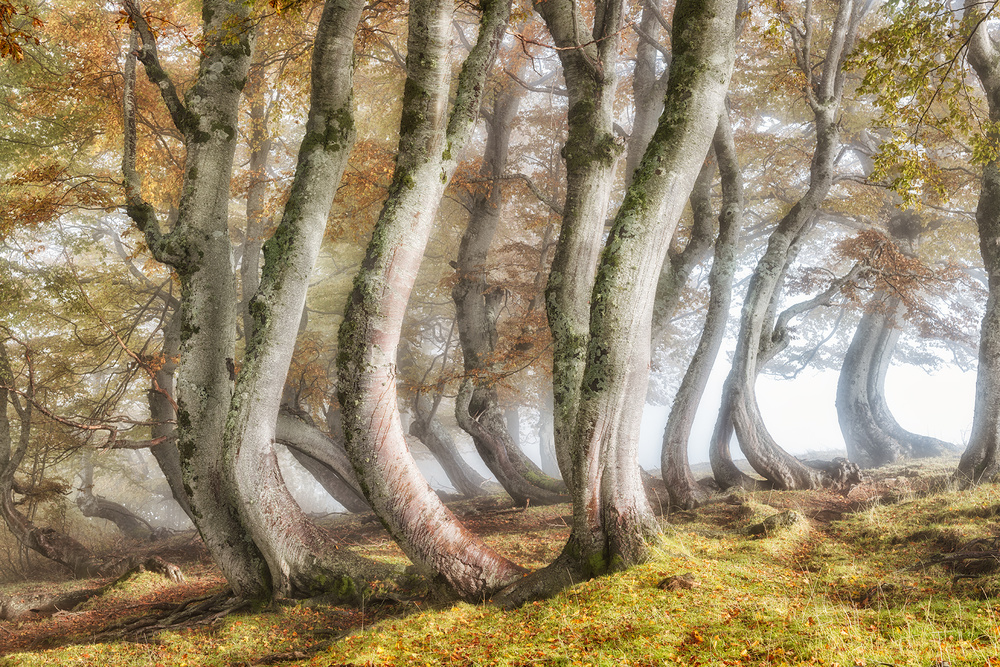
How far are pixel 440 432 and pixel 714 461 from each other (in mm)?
7184

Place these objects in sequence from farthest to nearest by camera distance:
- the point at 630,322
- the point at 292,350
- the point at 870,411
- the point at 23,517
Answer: the point at 870,411 → the point at 23,517 → the point at 292,350 → the point at 630,322

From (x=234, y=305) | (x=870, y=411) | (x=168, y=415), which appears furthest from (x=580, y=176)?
(x=870, y=411)

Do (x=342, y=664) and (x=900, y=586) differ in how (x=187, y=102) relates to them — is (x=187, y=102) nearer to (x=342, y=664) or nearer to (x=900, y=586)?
(x=342, y=664)

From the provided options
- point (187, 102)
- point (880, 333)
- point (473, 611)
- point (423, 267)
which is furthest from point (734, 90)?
point (473, 611)

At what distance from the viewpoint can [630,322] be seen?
4.79m

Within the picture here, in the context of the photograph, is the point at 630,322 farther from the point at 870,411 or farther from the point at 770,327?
the point at 870,411

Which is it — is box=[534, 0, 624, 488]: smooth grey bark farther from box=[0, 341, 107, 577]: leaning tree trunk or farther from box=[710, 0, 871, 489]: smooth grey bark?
box=[0, 341, 107, 577]: leaning tree trunk

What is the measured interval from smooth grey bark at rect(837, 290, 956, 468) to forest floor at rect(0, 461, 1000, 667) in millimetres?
7601

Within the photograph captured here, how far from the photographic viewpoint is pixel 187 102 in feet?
20.7

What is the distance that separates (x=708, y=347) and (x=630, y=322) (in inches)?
190

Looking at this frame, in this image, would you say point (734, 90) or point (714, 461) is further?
point (734, 90)

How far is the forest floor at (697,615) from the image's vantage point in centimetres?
322

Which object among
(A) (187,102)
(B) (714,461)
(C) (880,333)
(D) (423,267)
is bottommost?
(B) (714,461)

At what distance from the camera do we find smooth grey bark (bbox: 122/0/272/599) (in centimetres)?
585
